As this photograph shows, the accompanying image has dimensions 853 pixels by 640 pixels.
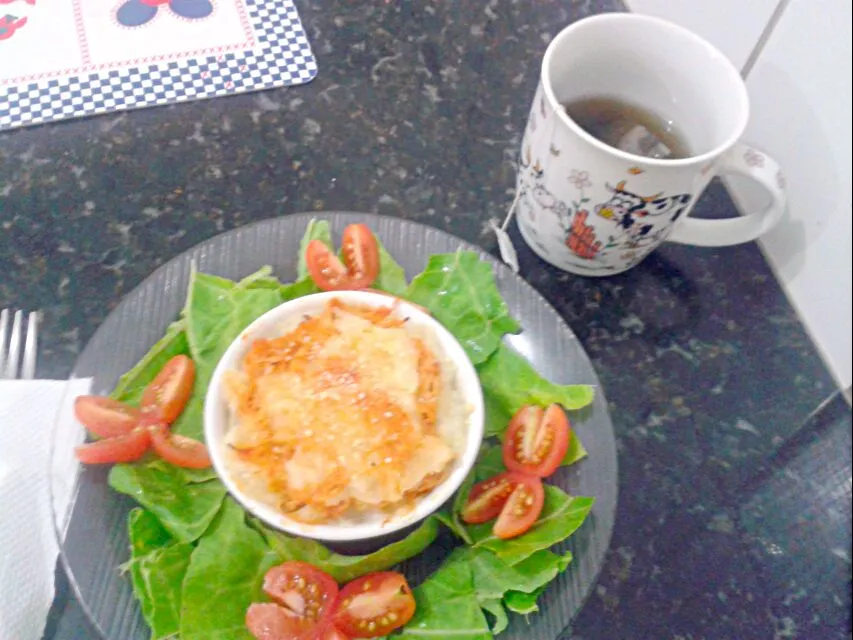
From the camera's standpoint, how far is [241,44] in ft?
4.27

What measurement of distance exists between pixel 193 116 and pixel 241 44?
0.57 ft

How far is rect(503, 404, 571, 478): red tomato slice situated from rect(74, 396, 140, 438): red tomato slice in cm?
43

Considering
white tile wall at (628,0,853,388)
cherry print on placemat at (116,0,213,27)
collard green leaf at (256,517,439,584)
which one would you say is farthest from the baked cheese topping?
cherry print on placemat at (116,0,213,27)

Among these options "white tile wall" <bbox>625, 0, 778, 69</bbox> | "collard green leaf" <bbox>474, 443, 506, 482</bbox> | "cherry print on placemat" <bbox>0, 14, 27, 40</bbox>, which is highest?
"white tile wall" <bbox>625, 0, 778, 69</bbox>

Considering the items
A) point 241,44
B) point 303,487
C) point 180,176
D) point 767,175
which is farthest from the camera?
point 241,44

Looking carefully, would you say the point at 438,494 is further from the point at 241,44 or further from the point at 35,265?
the point at 241,44

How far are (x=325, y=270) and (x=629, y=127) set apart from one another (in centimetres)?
46

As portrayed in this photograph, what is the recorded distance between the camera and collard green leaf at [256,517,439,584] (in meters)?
0.78

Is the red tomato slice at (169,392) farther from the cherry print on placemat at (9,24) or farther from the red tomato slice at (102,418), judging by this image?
the cherry print on placemat at (9,24)

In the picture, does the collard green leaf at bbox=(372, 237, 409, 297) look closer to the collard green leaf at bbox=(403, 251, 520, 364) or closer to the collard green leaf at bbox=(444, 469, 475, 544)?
the collard green leaf at bbox=(403, 251, 520, 364)

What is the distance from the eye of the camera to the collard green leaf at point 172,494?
2.60 ft

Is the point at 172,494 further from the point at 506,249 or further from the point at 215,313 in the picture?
the point at 506,249

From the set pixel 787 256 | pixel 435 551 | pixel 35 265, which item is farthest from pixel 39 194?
pixel 787 256

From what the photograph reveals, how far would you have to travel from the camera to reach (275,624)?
73 cm
